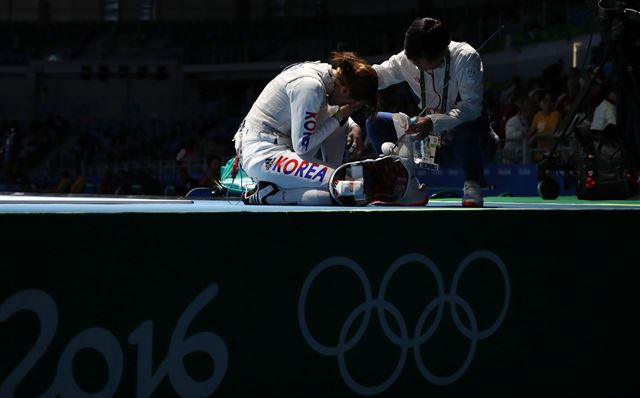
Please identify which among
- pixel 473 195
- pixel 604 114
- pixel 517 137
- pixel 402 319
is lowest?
pixel 402 319

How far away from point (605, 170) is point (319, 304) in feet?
11.1

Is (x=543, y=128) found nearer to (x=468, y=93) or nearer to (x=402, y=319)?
(x=468, y=93)

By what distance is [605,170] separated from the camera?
15.6ft

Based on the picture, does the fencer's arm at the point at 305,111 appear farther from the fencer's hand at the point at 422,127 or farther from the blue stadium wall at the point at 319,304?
the blue stadium wall at the point at 319,304

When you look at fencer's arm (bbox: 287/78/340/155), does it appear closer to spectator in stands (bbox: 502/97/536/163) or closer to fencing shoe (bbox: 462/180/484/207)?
fencing shoe (bbox: 462/180/484/207)

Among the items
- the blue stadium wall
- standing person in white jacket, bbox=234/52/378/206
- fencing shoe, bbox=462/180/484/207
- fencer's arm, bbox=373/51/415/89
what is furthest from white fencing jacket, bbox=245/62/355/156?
the blue stadium wall

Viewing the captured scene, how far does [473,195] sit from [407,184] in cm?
35

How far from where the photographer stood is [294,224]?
1762mm

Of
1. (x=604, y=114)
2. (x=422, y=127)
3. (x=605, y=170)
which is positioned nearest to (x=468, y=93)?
(x=422, y=127)

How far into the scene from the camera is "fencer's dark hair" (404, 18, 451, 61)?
2982 millimetres

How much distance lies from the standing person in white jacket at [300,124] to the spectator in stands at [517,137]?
5217 mm

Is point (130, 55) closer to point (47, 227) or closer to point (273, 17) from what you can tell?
point (273, 17)

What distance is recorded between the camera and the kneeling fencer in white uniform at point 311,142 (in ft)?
9.39

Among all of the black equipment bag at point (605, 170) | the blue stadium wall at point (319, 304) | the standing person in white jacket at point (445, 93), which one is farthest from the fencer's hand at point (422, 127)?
the black equipment bag at point (605, 170)
